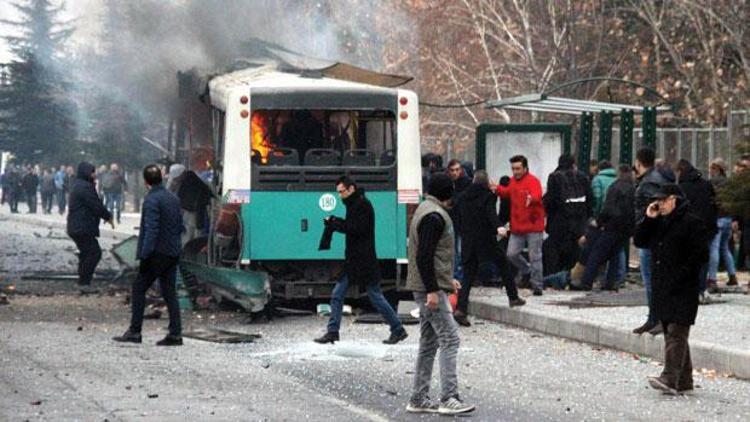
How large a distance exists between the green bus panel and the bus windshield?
481 mm

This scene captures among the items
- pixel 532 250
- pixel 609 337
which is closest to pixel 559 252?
pixel 532 250

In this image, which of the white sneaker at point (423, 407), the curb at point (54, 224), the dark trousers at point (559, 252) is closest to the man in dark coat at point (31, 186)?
the curb at point (54, 224)

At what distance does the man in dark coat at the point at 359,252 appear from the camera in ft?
57.9

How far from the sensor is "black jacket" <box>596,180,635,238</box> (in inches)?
882

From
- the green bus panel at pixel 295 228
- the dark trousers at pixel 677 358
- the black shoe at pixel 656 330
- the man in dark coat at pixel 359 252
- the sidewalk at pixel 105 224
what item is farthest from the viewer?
the sidewalk at pixel 105 224

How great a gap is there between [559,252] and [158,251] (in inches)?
325

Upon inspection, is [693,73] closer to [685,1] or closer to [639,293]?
[685,1]

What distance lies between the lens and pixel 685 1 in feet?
114

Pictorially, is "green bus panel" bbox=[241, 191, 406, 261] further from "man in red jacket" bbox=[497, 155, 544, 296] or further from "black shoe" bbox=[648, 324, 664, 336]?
"black shoe" bbox=[648, 324, 664, 336]

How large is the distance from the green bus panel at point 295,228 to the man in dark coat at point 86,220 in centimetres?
493

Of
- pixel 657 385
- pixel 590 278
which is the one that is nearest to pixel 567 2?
pixel 590 278

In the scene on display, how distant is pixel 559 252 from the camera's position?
2434 cm

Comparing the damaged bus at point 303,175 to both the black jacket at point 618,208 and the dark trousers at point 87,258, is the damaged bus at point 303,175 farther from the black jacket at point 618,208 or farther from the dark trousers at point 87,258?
the dark trousers at point 87,258

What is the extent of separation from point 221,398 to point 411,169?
29.7 ft
